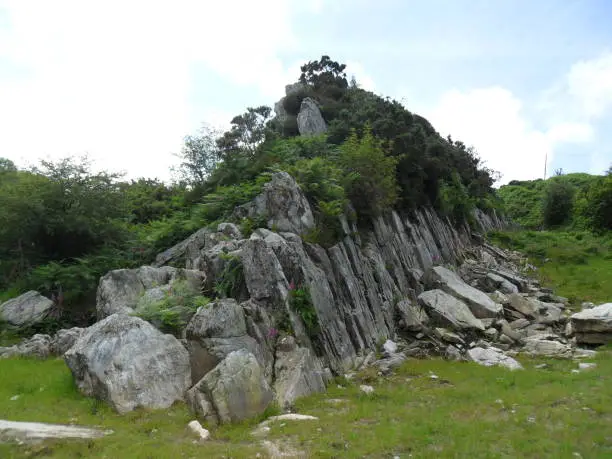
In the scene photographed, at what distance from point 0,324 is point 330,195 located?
15599 millimetres

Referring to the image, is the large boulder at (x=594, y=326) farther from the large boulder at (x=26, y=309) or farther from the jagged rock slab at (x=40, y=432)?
the large boulder at (x=26, y=309)

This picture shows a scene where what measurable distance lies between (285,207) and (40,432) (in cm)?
1219

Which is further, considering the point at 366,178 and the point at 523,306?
the point at 523,306

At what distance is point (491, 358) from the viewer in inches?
693

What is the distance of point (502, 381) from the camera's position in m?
14.3

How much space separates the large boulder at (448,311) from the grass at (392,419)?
593cm

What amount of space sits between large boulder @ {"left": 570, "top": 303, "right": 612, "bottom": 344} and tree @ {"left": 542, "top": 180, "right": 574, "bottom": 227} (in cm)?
4943

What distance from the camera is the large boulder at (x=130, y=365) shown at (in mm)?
11633

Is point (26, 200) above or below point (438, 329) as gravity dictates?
above

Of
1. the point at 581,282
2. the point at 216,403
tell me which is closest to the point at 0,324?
the point at 216,403

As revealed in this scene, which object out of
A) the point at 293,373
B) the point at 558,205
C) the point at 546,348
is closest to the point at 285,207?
the point at 293,373

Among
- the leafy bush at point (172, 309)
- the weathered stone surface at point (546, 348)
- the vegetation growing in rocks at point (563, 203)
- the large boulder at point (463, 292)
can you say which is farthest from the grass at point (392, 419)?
the vegetation growing in rocks at point (563, 203)

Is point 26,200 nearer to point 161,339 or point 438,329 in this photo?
point 161,339

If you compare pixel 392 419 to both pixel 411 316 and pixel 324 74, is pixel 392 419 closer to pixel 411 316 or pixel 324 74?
pixel 411 316
